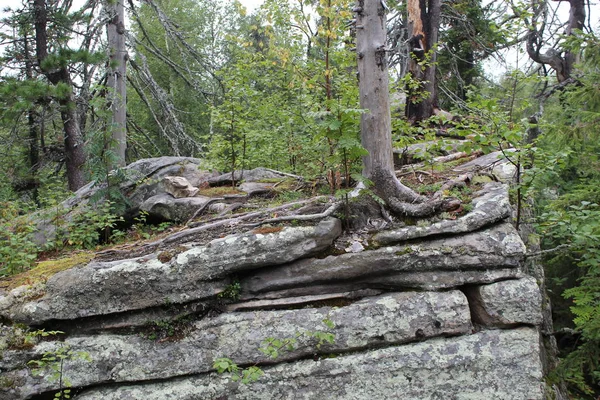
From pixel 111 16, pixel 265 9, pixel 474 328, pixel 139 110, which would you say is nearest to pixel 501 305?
pixel 474 328

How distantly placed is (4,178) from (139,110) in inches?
337

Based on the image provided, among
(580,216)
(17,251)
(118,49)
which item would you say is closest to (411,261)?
(580,216)

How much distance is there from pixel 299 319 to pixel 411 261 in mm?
1296

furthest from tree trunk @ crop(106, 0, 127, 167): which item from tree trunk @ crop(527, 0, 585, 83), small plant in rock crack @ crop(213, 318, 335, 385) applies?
tree trunk @ crop(527, 0, 585, 83)

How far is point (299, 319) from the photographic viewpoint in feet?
13.1

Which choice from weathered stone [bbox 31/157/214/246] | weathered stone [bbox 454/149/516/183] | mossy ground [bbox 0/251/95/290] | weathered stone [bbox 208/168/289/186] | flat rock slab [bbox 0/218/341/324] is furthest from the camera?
weathered stone [bbox 208/168/289/186]

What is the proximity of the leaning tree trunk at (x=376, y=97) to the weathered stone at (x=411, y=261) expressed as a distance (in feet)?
2.64

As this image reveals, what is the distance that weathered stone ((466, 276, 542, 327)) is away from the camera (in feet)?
12.9

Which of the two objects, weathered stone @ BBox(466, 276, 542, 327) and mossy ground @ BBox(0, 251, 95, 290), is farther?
mossy ground @ BBox(0, 251, 95, 290)

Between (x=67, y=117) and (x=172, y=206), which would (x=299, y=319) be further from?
(x=67, y=117)

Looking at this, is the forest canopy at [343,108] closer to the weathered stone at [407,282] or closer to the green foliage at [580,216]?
the green foliage at [580,216]

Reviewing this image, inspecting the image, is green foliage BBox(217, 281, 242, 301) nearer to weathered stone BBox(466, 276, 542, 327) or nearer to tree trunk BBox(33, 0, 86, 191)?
weathered stone BBox(466, 276, 542, 327)

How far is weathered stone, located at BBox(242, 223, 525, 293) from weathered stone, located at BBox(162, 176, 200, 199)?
2874 millimetres

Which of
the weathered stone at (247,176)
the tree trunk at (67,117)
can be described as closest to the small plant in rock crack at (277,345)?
the weathered stone at (247,176)
